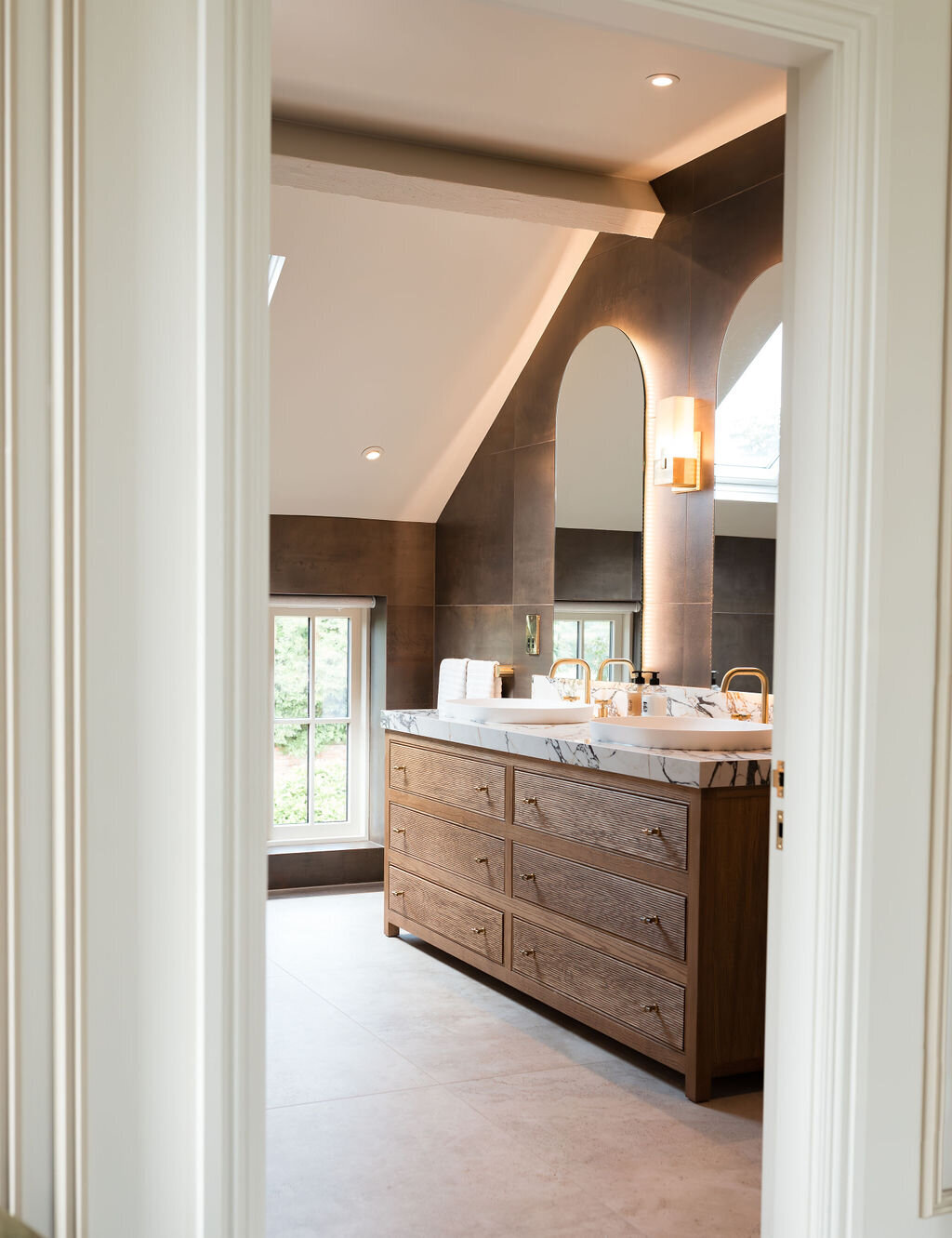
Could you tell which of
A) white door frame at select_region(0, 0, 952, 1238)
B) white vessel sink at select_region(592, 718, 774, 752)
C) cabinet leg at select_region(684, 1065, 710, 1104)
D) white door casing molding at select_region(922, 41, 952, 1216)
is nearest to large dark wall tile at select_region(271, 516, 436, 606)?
white vessel sink at select_region(592, 718, 774, 752)

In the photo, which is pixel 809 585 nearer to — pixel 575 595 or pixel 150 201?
pixel 150 201

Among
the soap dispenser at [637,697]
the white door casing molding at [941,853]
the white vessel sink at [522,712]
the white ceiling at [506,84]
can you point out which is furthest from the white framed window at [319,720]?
the white door casing molding at [941,853]

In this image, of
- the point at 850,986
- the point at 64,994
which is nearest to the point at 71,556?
the point at 64,994

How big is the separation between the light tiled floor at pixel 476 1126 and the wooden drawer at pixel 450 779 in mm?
601

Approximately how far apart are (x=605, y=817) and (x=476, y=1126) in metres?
0.86

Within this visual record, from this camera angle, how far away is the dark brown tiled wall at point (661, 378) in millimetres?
3703

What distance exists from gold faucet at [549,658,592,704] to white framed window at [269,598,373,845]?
4.14ft

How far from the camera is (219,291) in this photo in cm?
138

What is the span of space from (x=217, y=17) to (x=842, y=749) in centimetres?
123

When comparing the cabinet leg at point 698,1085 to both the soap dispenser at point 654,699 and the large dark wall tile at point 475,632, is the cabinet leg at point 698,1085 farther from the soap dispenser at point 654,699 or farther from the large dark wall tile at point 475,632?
the large dark wall tile at point 475,632

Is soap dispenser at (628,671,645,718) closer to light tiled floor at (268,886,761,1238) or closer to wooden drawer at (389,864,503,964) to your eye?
wooden drawer at (389,864,503,964)

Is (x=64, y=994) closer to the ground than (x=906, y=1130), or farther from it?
farther from it

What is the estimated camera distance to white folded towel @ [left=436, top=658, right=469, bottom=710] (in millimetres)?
5125

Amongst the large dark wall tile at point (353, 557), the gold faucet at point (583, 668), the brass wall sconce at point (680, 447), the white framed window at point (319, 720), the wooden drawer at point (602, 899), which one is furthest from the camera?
the white framed window at point (319, 720)
